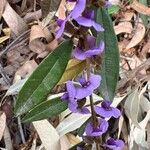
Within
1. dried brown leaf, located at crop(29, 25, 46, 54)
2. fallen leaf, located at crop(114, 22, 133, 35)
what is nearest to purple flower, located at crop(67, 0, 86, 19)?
dried brown leaf, located at crop(29, 25, 46, 54)

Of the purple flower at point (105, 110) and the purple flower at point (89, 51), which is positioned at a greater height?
the purple flower at point (89, 51)

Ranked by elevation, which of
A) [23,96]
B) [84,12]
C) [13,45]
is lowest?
[13,45]

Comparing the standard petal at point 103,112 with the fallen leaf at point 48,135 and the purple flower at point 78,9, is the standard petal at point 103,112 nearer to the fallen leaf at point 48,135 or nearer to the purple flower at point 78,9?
the purple flower at point 78,9

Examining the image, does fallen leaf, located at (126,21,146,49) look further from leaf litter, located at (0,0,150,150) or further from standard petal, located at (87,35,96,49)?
standard petal, located at (87,35,96,49)

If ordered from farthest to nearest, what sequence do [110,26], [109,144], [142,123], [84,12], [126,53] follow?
[126,53] < [142,123] < [109,144] < [110,26] < [84,12]

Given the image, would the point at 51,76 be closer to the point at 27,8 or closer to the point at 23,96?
the point at 23,96

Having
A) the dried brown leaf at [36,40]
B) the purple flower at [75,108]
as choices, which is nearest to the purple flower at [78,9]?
the purple flower at [75,108]

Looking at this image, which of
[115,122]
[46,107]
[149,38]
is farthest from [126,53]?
[46,107]

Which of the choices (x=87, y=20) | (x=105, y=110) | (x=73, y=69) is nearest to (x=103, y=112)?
(x=105, y=110)
